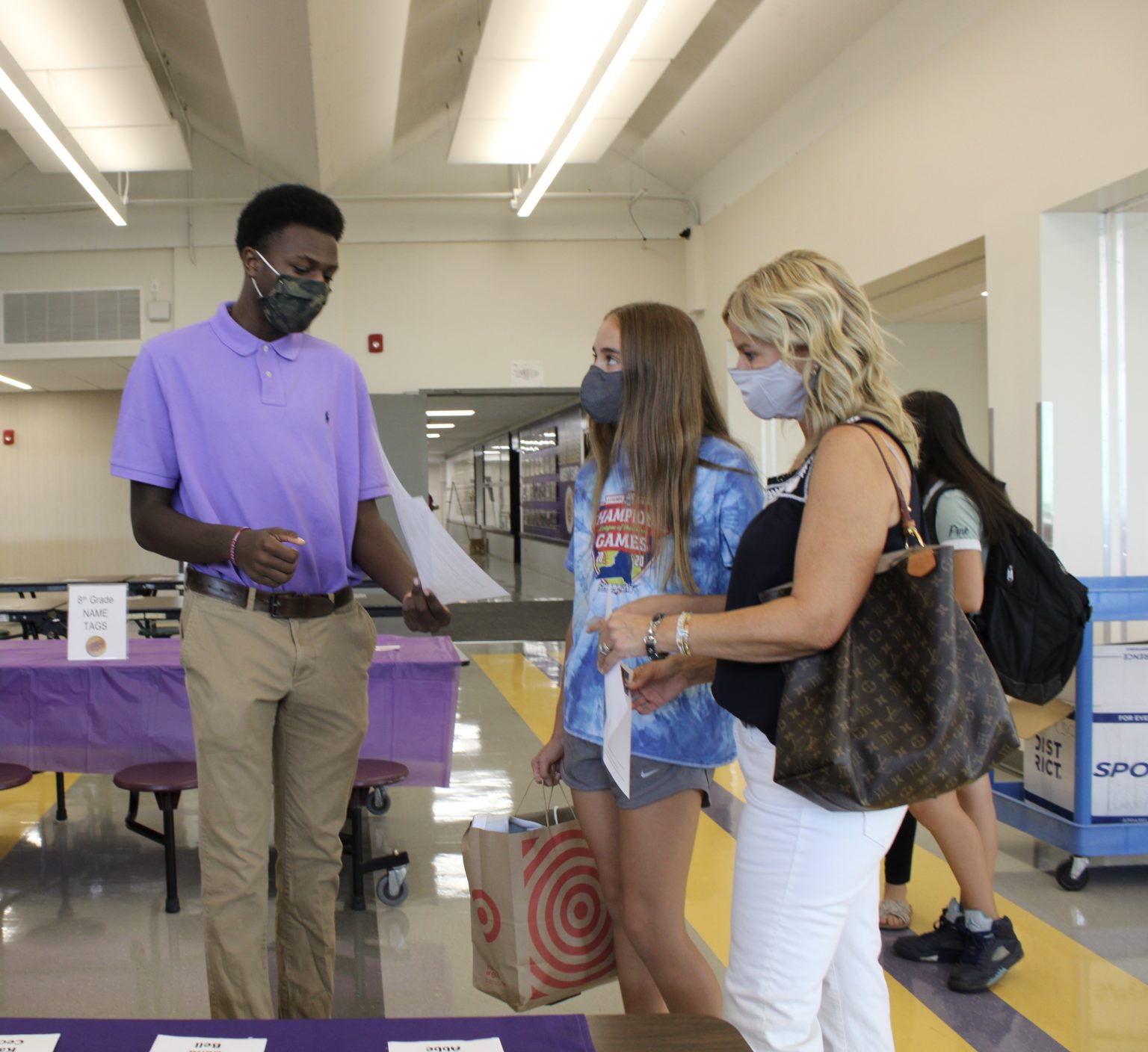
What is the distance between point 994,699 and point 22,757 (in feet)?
11.3

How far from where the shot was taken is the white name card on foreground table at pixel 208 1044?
97 centimetres

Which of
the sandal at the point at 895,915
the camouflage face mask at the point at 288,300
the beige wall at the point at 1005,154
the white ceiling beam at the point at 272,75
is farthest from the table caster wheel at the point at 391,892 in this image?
the white ceiling beam at the point at 272,75

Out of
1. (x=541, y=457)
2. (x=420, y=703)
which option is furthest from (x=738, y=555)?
(x=541, y=457)

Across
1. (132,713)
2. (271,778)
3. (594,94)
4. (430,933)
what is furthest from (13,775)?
(594,94)

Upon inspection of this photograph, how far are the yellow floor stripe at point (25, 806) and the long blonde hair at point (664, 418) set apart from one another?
3.19 meters

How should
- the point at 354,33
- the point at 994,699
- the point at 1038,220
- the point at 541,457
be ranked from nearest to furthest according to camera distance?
the point at 994,699 < the point at 1038,220 < the point at 354,33 < the point at 541,457

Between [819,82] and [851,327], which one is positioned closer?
[851,327]

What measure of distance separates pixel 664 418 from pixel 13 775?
2.70 meters

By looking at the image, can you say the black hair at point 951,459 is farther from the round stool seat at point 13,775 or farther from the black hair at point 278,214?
the round stool seat at point 13,775

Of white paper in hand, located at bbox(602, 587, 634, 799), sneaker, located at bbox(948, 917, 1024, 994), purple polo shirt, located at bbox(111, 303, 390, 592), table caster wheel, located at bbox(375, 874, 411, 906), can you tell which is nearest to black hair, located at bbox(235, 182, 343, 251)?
purple polo shirt, located at bbox(111, 303, 390, 592)

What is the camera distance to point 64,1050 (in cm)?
96

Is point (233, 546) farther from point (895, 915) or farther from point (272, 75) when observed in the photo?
point (272, 75)

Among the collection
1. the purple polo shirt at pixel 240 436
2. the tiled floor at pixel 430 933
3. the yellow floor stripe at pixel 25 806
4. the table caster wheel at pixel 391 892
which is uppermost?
the purple polo shirt at pixel 240 436

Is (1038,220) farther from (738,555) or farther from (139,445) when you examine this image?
(139,445)
